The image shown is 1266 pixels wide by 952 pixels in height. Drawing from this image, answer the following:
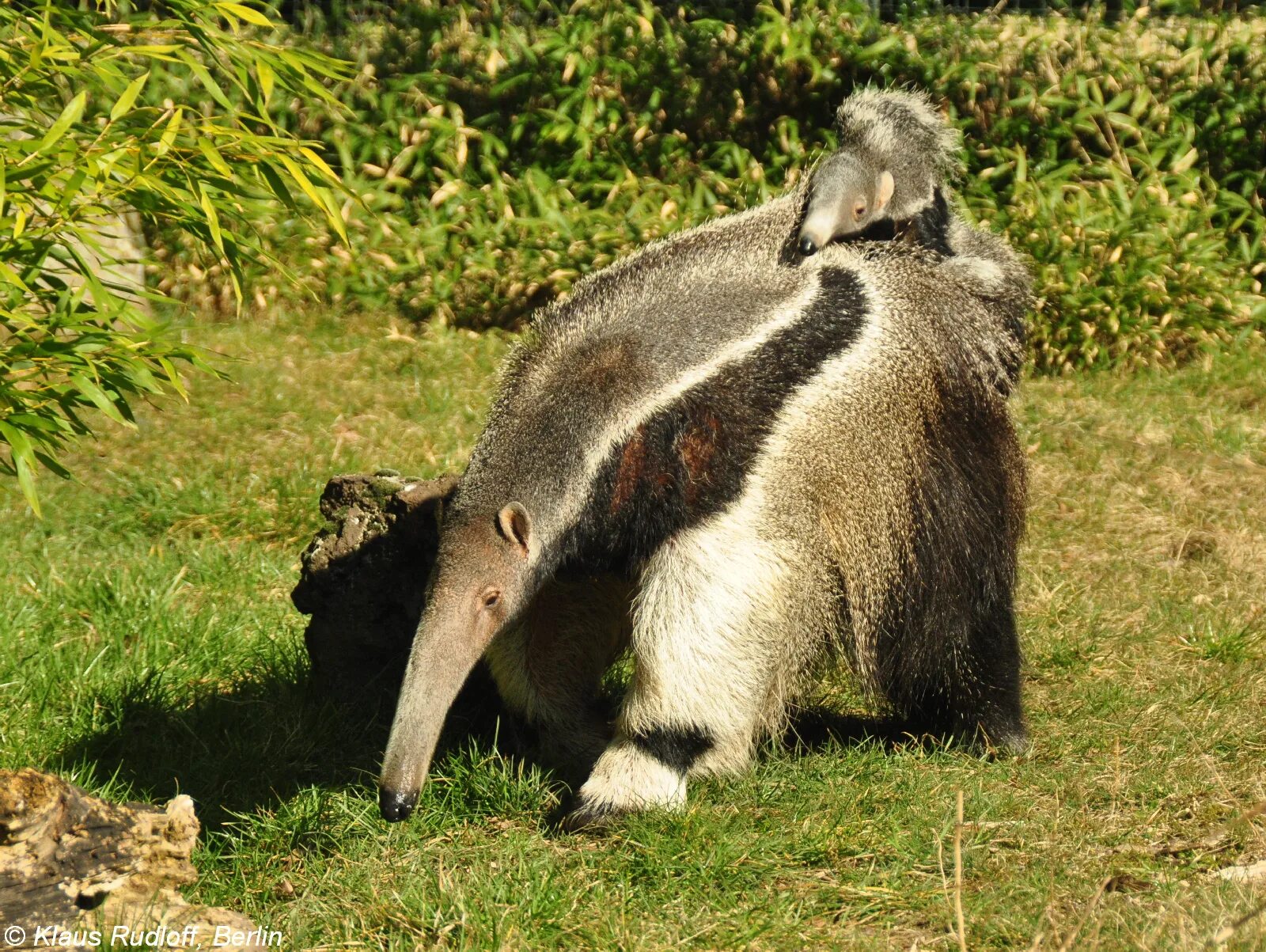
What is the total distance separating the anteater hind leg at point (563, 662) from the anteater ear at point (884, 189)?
1958 mm

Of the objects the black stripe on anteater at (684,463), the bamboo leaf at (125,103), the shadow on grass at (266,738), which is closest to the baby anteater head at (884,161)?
the black stripe on anteater at (684,463)

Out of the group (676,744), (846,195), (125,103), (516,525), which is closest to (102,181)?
(125,103)

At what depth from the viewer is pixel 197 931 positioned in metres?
3.04

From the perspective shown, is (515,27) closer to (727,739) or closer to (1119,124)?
(1119,124)

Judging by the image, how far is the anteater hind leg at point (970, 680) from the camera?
163 inches

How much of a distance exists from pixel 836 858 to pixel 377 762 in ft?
4.53

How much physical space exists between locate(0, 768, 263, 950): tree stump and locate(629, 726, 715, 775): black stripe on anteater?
1027 mm

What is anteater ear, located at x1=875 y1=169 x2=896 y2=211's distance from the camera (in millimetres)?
5156

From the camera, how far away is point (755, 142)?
9.48 m

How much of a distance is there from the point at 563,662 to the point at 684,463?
Answer: 87cm

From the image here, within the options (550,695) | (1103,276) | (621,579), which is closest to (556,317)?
(621,579)

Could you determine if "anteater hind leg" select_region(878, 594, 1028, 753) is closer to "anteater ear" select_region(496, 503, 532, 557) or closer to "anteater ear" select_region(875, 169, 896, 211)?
"anteater ear" select_region(496, 503, 532, 557)

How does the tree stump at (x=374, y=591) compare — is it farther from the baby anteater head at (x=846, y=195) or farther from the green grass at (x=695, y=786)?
the baby anteater head at (x=846, y=195)

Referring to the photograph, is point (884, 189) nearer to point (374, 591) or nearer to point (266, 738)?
point (374, 591)
